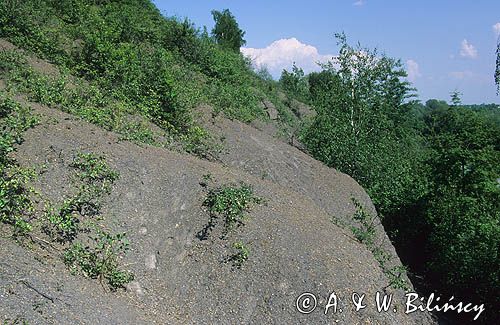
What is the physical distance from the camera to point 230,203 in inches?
331

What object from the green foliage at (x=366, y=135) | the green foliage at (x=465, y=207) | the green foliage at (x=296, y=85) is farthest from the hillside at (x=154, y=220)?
the green foliage at (x=296, y=85)

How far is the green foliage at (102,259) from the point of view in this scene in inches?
253

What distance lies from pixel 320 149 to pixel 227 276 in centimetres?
1139

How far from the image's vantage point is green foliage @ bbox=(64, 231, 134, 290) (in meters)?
6.43

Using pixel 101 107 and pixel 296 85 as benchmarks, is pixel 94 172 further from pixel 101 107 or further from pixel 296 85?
pixel 296 85

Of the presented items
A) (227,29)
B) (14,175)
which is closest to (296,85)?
(227,29)

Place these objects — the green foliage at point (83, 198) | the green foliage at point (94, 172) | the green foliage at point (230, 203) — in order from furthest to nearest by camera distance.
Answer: the green foliage at point (230, 203) → the green foliage at point (94, 172) → the green foliage at point (83, 198)

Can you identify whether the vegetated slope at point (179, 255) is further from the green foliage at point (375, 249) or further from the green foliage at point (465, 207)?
the green foliage at point (465, 207)

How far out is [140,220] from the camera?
26.1ft

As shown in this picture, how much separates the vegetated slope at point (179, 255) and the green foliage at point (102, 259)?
0.46 feet

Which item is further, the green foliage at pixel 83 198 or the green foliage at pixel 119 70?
the green foliage at pixel 119 70

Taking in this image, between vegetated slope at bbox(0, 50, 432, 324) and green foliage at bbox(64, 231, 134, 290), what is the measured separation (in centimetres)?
14

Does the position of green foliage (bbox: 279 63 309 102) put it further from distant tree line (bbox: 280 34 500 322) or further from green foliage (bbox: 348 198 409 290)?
green foliage (bbox: 348 198 409 290)

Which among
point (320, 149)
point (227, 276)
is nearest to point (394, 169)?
point (320, 149)
